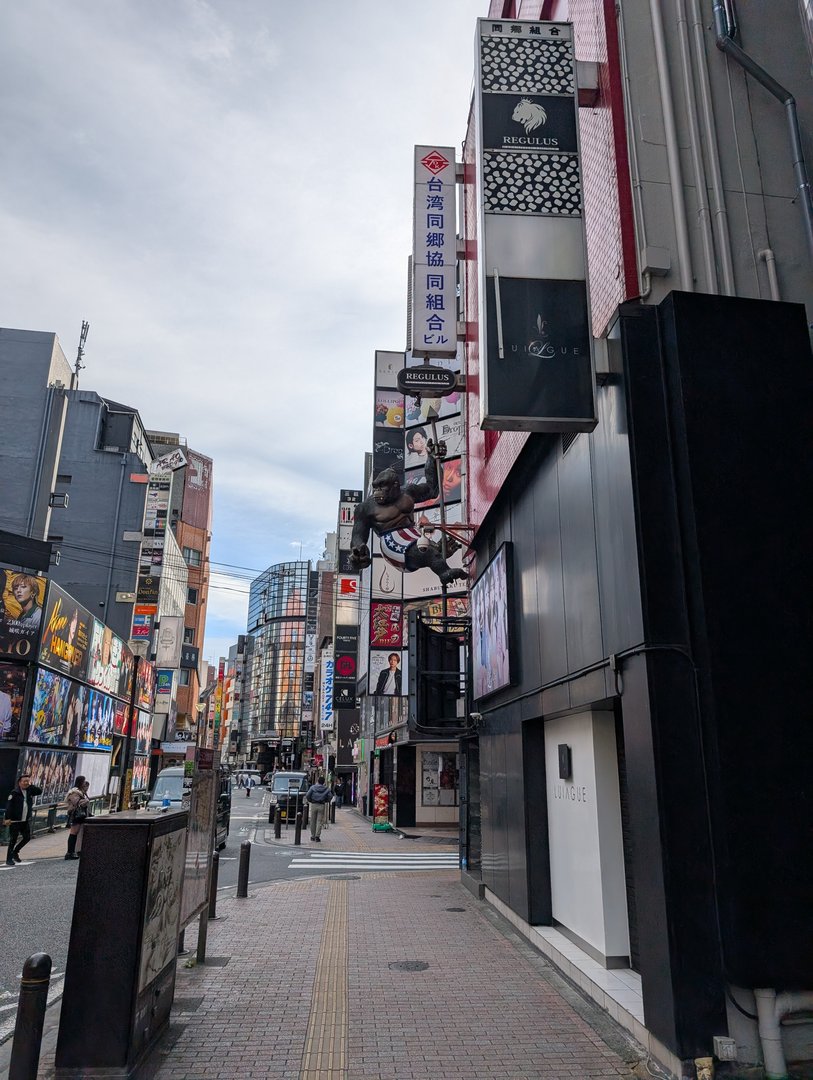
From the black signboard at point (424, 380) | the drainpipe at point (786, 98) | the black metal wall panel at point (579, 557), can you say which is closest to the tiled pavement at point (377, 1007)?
the black metal wall panel at point (579, 557)

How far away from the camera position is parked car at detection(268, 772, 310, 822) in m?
25.2

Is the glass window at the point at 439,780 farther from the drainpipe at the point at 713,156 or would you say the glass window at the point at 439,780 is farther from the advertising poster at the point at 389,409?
the drainpipe at the point at 713,156

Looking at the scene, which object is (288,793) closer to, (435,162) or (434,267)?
(434,267)

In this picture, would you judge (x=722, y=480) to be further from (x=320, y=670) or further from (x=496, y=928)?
(x=320, y=670)

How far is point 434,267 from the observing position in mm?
11453

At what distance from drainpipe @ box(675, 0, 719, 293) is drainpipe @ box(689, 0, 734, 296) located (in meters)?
0.07

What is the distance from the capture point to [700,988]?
4.62 metres

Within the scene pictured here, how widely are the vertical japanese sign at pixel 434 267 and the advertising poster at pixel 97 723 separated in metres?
20.7

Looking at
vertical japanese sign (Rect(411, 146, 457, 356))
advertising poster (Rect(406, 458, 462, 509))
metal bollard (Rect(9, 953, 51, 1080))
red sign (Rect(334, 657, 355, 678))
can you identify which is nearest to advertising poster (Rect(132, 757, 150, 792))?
red sign (Rect(334, 657, 355, 678))

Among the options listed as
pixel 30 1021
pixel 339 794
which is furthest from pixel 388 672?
pixel 30 1021

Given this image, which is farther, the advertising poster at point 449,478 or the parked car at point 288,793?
the advertising poster at point 449,478

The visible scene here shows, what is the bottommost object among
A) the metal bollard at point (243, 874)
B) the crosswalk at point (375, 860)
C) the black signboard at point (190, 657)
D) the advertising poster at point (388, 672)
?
the crosswalk at point (375, 860)

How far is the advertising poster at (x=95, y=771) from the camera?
24.9 meters

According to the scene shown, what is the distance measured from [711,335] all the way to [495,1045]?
5659 millimetres
